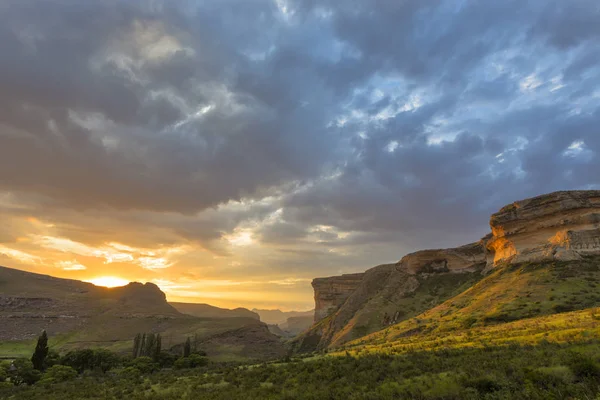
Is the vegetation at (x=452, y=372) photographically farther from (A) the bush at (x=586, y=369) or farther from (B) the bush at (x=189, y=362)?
(B) the bush at (x=189, y=362)

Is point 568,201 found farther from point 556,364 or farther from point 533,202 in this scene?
point 556,364

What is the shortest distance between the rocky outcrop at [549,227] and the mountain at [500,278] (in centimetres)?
16

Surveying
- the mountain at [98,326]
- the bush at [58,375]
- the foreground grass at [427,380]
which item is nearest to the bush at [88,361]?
the bush at [58,375]

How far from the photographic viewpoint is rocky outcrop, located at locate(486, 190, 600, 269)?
63.7 meters

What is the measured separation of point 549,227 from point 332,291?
350ft

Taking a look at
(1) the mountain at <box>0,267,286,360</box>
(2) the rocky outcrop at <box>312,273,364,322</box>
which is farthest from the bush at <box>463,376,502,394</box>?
(2) the rocky outcrop at <box>312,273,364,322</box>

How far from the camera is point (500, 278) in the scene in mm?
66312

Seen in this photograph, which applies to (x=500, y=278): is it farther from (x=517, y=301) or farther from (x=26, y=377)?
(x=26, y=377)

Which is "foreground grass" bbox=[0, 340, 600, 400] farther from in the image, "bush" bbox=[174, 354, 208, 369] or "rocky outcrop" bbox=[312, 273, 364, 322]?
"rocky outcrop" bbox=[312, 273, 364, 322]

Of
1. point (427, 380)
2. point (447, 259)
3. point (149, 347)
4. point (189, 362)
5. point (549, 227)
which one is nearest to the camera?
point (427, 380)

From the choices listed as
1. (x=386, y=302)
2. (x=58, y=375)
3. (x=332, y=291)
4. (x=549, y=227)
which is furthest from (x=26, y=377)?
(x=332, y=291)

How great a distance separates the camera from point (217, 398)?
66.2 feet

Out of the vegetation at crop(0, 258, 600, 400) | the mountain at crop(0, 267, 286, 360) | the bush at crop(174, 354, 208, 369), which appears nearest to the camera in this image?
the vegetation at crop(0, 258, 600, 400)

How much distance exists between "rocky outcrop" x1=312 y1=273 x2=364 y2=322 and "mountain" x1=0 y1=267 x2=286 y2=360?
43151 mm
